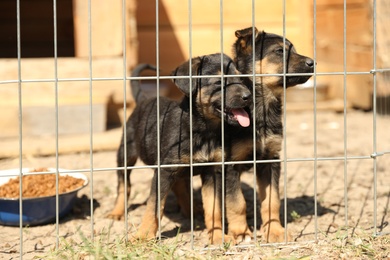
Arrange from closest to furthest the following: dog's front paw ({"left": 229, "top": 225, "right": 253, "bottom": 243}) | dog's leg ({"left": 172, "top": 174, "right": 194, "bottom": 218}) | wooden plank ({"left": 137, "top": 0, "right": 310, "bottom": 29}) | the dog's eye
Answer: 1. dog's front paw ({"left": 229, "top": 225, "right": 253, "bottom": 243})
2. the dog's eye
3. dog's leg ({"left": 172, "top": 174, "right": 194, "bottom": 218})
4. wooden plank ({"left": 137, "top": 0, "right": 310, "bottom": 29})

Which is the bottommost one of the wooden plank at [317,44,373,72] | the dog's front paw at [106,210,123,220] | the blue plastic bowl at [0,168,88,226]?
the dog's front paw at [106,210,123,220]

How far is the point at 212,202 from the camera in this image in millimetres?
4094

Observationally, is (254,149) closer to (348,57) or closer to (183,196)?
(183,196)

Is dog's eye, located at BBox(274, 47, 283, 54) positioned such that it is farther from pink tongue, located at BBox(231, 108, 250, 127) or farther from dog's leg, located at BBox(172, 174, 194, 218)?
dog's leg, located at BBox(172, 174, 194, 218)

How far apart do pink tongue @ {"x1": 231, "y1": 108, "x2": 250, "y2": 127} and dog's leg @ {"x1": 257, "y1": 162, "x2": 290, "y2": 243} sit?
45 centimetres

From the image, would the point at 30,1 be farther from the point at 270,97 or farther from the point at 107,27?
the point at 270,97

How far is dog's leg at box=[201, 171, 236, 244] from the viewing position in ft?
13.4

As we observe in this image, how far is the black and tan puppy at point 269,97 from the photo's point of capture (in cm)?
416

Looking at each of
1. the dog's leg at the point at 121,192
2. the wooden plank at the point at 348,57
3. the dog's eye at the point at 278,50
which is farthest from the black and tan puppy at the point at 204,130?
the wooden plank at the point at 348,57

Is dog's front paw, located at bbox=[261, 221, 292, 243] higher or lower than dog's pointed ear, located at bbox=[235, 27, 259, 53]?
lower

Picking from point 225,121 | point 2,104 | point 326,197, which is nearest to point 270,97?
point 225,121

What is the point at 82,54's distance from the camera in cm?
729

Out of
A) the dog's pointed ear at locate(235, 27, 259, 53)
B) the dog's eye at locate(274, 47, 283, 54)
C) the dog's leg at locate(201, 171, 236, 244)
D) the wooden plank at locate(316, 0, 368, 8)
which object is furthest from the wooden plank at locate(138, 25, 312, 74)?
the dog's leg at locate(201, 171, 236, 244)

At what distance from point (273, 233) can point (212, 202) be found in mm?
427
